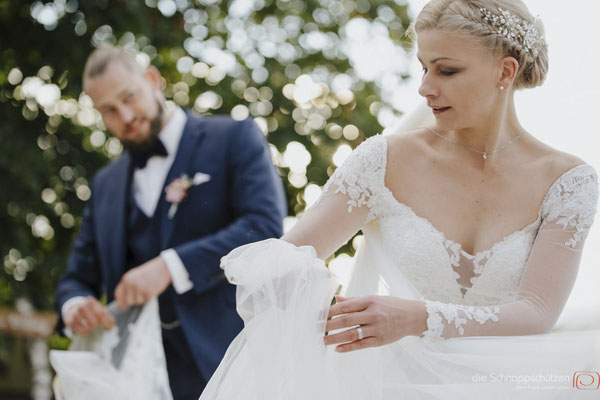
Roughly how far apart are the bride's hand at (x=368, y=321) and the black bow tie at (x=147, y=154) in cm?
213

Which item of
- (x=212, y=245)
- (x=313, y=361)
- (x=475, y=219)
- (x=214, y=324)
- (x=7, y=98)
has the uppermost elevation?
(x=475, y=219)

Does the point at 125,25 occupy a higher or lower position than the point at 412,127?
lower

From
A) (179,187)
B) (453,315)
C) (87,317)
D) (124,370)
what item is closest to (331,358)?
(453,315)

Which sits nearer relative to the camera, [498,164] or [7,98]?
[498,164]

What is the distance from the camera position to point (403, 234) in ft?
8.64

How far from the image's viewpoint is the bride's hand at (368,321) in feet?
6.80

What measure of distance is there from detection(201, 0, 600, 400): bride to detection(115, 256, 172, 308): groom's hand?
111cm

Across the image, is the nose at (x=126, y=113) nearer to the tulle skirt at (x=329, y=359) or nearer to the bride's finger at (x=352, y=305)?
the tulle skirt at (x=329, y=359)

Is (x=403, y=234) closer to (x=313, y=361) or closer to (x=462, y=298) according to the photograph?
(x=462, y=298)

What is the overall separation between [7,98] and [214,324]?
157 inches

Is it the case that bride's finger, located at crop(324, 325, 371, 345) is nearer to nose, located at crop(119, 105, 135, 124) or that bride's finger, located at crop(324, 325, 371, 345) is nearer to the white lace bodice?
the white lace bodice

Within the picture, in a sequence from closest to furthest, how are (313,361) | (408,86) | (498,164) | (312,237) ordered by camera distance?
(313,361) → (312,237) → (498,164) → (408,86)

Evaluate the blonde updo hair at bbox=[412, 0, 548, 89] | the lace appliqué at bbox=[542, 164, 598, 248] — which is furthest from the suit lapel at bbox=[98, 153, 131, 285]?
the lace appliqué at bbox=[542, 164, 598, 248]

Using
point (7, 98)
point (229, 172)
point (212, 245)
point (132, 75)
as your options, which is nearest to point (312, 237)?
point (212, 245)
